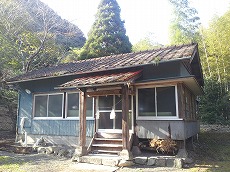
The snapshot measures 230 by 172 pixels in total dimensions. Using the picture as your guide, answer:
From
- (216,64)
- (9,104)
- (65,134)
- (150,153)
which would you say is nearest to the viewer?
(150,153)

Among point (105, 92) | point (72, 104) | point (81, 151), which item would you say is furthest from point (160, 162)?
point (72, 104)

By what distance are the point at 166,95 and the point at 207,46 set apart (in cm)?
1397

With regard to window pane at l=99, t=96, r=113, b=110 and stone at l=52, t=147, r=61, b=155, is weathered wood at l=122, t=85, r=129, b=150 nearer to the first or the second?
window pane at l=99, t=96, r=113, b=110

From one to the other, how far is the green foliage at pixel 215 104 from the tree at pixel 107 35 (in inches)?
349

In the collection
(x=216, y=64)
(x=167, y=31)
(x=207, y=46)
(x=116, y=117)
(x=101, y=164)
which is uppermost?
(x=167, y=31)

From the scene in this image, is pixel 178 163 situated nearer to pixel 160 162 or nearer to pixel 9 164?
pixel 160 162

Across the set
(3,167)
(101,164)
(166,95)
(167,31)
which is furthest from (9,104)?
(167,31)

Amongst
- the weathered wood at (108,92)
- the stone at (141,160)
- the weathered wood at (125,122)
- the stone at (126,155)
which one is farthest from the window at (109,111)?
the stone at (141,160)

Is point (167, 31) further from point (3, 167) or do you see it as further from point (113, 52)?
point (3, 167)

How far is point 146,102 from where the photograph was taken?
8.17m

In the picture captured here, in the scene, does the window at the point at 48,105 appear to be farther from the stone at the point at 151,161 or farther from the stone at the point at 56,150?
the stone at the point at 151,161

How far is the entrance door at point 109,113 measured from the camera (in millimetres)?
8477

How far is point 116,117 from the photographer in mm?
8531

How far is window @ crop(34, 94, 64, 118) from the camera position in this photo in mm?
10094
